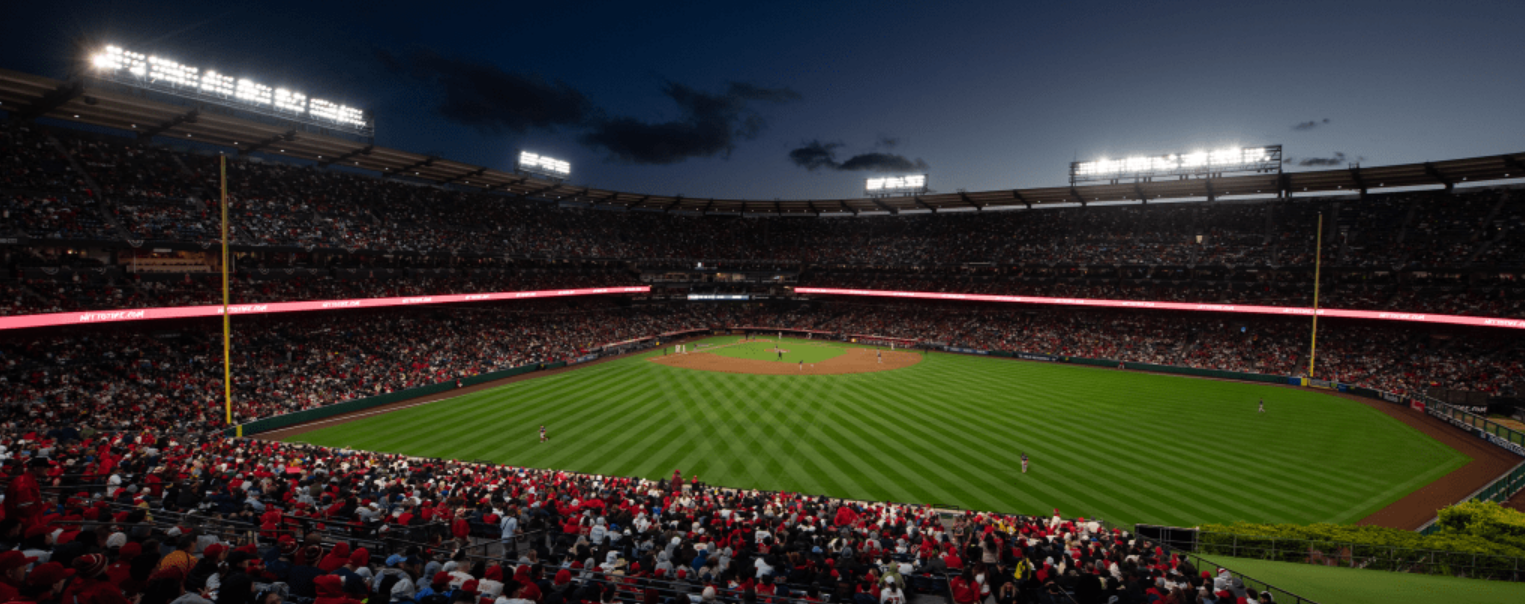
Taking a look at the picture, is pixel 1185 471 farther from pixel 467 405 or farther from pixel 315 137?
pixel 315 137

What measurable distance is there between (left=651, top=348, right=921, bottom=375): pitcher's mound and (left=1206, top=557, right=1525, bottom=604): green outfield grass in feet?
96.7

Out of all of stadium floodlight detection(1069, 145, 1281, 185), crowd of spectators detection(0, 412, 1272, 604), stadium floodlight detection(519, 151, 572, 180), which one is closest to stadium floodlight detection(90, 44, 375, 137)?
stadium floodlight detection(519, 151, 572, 180)

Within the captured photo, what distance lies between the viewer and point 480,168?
44.3 meters

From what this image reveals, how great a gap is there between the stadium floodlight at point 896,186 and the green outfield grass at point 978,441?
97.0 ft

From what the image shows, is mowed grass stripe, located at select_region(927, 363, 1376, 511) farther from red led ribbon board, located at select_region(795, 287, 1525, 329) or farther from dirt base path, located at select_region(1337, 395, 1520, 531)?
red led ribbon board, located at select_region(795, 287, 1525, 329)

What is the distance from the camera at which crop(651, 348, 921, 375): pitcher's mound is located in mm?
41594

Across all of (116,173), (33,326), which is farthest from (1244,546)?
(116,173)

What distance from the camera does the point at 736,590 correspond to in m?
7.66

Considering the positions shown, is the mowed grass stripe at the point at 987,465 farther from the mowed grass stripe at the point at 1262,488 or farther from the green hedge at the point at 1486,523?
the green hedge at the point at 1486,523

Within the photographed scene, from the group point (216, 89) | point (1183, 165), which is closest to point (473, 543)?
point (216, 89)

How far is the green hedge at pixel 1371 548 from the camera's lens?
12.0 metres

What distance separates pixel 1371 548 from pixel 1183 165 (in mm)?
42138

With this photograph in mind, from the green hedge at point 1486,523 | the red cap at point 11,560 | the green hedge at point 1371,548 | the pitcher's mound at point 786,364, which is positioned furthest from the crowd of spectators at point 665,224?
the green hedge at point 1371,548

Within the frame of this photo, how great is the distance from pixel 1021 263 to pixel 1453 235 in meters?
26.9
